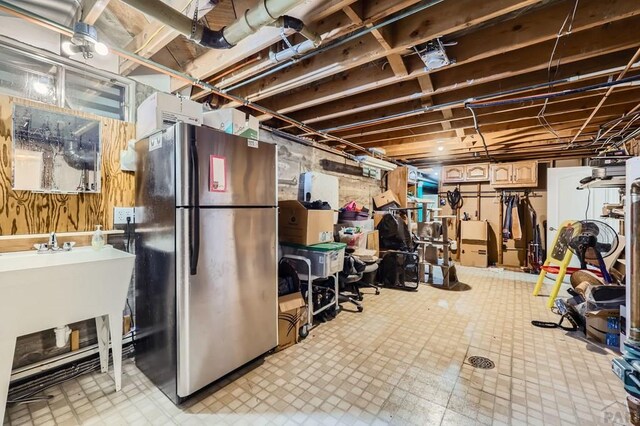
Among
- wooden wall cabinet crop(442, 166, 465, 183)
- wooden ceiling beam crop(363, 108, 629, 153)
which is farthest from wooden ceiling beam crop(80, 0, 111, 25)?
wooden wall cabinet crop(442, 166, 465, 183)

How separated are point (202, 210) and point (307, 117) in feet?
7.32

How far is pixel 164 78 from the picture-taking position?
9.11 ft

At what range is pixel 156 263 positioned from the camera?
2068 mm

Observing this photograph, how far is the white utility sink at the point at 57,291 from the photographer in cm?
154

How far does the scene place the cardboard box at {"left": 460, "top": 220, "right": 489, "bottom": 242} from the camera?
6.43 meters

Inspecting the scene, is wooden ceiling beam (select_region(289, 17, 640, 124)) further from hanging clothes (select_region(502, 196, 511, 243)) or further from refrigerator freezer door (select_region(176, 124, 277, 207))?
hanging clothes (select_region(502, 196, 511, 243))

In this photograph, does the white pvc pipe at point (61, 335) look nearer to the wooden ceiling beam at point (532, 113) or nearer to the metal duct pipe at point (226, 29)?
the metal duct pipe at point (226, 29)

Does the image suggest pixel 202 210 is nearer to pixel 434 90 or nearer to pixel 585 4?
pixel 434 90

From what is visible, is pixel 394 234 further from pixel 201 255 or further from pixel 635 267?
pixel 201 255

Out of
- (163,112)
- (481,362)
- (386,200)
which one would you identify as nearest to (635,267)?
(481,362)

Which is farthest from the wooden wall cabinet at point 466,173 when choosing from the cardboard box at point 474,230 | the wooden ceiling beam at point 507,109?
the wooden ceiling beam at point 507,109

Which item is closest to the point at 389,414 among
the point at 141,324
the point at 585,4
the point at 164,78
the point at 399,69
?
the point at 141,324

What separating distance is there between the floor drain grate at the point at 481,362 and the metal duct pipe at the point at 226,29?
9.63 ft

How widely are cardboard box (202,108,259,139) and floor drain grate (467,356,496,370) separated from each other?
2717 mm
